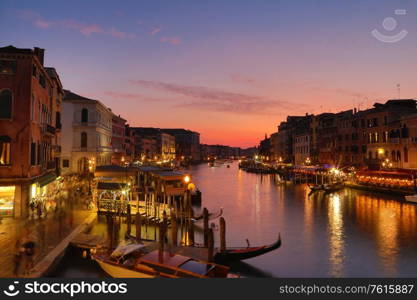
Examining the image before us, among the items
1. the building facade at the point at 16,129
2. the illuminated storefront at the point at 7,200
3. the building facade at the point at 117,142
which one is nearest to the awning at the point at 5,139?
the building facade at the point at 16,129

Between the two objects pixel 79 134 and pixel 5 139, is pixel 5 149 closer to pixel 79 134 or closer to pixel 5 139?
pixel 5 139

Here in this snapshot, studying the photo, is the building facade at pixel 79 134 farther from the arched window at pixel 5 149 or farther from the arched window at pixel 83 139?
the arched window at pixel 5 149

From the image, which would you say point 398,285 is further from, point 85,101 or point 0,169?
point 85,101

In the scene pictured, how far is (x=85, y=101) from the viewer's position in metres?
46.1

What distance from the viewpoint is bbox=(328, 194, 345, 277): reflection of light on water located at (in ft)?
59.0

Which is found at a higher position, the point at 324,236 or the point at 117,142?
the point at 117,142

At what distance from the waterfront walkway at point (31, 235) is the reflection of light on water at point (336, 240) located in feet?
45.6

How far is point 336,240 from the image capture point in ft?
76.7

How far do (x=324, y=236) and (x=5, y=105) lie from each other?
22718mm

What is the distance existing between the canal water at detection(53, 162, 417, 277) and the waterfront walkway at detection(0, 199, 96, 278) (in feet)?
4.80

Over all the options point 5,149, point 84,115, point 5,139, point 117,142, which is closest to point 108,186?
point 5,149

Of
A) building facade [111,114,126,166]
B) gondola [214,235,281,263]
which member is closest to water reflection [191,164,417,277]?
gondola [214,235,281,263]

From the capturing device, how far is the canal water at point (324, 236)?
57.3 ft

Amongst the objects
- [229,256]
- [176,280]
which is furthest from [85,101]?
[176,280]
